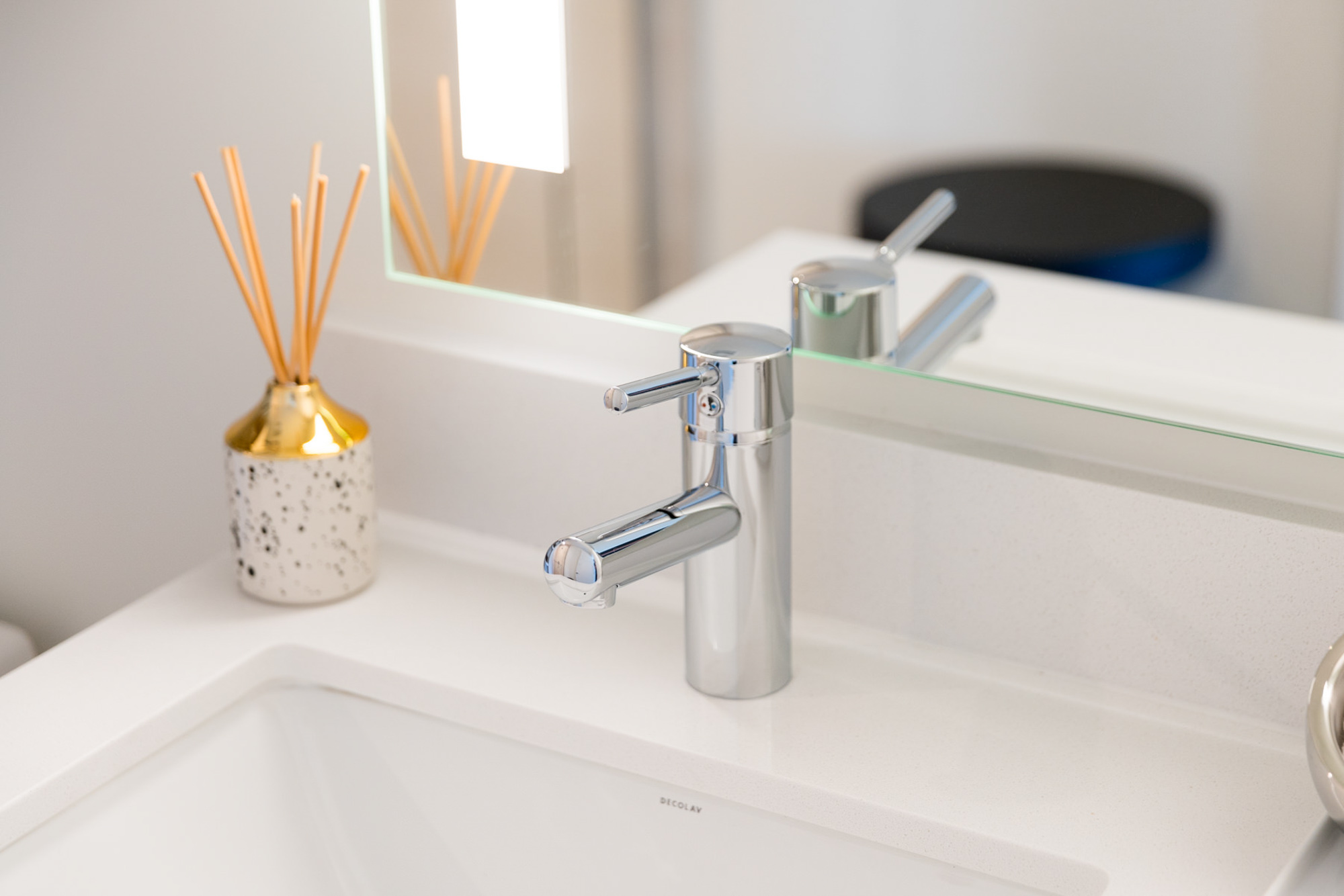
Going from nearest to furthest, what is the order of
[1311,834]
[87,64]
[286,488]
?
[1311,834], [286,488], [87,64]

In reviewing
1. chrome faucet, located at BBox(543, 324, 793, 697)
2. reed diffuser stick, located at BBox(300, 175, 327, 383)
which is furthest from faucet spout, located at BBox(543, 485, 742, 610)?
reed diffuser stick, located at BBox(300, 175, 327, 383)

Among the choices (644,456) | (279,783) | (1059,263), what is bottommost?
(279,783)

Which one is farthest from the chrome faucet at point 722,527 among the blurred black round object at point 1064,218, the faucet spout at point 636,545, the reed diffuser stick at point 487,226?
the reed diffuser stick at point 487,226

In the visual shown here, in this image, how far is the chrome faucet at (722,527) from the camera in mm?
620

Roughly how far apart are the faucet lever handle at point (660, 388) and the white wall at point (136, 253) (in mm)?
316

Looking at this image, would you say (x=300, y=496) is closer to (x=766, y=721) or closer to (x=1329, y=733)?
(x=766, y=721)

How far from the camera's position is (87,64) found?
917 millimetres

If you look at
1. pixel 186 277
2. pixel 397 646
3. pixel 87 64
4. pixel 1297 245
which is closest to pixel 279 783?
pixel 397 646

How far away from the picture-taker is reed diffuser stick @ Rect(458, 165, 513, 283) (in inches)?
33.5

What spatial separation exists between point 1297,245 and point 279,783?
0.59 metres

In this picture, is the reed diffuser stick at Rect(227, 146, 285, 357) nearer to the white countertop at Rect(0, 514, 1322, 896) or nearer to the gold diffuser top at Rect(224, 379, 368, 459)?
the gold diffuser top at Rect(224, 379, 368, 459)

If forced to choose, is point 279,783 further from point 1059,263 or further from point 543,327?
point 1059,263

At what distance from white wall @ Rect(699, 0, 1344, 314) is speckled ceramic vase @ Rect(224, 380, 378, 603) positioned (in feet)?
0.77

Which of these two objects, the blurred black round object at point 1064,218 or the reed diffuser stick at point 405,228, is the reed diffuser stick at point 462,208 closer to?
the reed diffuser stick at point 405,228
